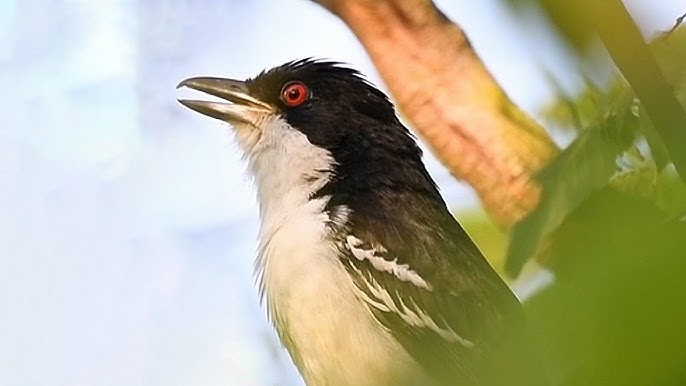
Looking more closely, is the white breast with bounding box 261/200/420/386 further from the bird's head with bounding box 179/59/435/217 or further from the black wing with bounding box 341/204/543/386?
the bird's head with bounding box 179/59/435/217

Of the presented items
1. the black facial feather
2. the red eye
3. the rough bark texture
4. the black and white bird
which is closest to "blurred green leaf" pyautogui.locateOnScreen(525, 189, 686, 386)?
the black and white bird

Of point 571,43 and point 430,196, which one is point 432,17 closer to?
point 430,196

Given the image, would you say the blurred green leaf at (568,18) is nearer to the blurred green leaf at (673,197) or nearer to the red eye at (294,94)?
the blurred green leaf at (673,197)

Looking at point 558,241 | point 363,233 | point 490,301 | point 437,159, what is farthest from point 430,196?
point 558,241

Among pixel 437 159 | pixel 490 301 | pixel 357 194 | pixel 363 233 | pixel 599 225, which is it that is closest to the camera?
pixel 599 225

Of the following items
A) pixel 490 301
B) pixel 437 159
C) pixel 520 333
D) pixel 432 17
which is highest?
pixel 432 17

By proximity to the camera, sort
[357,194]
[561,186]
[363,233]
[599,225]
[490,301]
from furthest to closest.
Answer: [357,194] → [363,233] → [490,301] → [561,186] → [599,225]

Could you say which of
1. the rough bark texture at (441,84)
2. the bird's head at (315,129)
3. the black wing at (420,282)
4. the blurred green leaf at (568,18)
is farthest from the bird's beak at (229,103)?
the blurred green leaf at (568,18)

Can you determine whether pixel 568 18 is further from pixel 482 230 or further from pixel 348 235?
pixel 348 235
